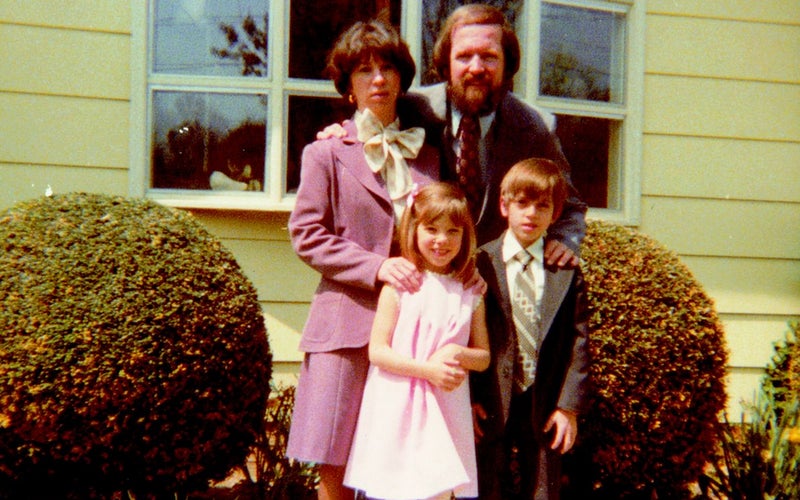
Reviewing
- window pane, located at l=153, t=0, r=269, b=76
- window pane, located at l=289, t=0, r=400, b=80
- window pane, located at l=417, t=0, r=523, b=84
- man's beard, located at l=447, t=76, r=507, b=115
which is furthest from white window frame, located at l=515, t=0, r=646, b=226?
man's beard, located at l=447, t=76, r=507, b=115

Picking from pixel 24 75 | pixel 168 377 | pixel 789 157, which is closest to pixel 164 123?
pixel 24 75

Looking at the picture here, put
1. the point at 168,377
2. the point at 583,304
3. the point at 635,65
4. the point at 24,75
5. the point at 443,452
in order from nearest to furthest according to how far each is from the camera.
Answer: the point at 443,452
the point at 583,304
the point at 168,377
the point at 24,75
the point at 635,65

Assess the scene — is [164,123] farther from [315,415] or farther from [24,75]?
[315,415]

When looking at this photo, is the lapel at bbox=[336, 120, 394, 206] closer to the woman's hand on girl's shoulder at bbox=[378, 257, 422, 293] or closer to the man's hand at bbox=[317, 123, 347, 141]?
the man's hand at bbox=[317, 123, 347, 141]

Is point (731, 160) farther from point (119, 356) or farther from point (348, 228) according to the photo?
point (119, 356)


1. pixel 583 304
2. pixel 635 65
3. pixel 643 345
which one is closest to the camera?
pixel 583 304

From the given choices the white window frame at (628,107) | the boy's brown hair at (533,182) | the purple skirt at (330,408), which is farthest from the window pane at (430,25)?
the purple skirt at (330,408)

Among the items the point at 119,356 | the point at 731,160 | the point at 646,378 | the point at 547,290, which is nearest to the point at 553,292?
the point at 547,290

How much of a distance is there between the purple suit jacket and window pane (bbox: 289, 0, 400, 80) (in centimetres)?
214

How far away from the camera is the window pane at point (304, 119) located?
14.3ft

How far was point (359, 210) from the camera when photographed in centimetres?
231

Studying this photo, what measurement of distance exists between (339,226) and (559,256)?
66cm

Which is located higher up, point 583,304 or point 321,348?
point 583,304

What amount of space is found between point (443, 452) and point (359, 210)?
2.42 ft
